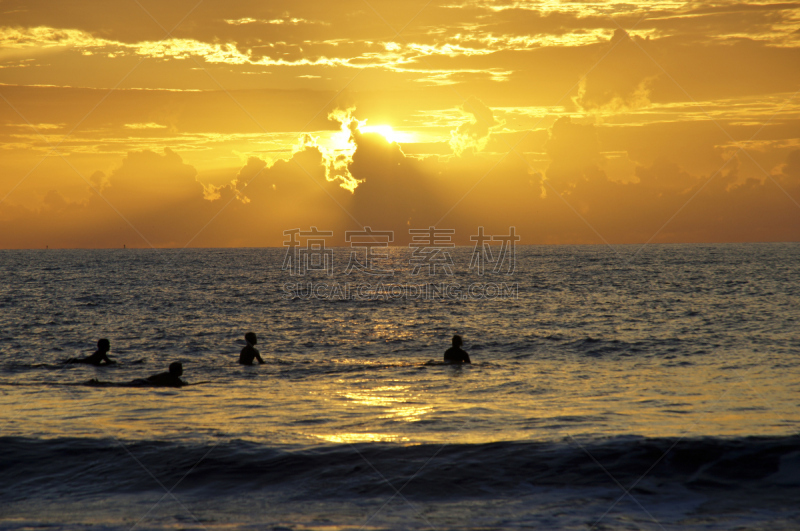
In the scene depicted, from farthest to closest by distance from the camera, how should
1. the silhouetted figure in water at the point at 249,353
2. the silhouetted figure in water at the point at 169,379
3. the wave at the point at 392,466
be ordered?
the silhouetted figure in water at the point at 249,353 < the silhouetted figure in water at the point at 169,379 < the wave at the point at 392,466

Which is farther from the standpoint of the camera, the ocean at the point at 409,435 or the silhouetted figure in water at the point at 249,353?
the silhouetted figure in water at the point at 249,353

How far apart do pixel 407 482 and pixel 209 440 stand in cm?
502

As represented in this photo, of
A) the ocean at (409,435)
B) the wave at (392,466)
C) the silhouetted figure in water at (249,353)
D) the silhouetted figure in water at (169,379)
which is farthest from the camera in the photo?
the silhouetted figure in water at (249,353)

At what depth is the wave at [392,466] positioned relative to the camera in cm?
1090

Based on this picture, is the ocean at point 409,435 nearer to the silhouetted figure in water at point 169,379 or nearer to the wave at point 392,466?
the wave at point 392,466

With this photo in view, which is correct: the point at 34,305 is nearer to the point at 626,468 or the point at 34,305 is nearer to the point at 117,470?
the point at 117,470

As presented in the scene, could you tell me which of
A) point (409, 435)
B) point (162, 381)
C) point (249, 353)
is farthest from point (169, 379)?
point (409, 435)

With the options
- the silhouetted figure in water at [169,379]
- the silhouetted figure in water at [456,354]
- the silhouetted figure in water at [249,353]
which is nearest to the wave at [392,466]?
the silhouetted figure in water at [169,379]

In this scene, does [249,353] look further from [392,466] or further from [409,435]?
[392,466]

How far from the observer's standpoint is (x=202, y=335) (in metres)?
34.1

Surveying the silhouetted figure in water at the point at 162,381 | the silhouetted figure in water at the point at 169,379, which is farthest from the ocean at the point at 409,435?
the silhouetted figure in water at the point at 169,379

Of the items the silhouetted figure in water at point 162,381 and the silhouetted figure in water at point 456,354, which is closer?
the silhouetted figure in water at point 162,381

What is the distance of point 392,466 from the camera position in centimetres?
1170

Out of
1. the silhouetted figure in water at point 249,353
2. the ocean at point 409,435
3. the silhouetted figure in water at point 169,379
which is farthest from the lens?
the silhouetted figure in water at point 249,353
